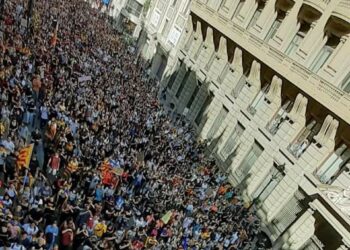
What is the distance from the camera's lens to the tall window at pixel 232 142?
2509cm

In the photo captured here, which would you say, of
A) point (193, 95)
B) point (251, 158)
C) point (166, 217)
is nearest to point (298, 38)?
point (251, 158)

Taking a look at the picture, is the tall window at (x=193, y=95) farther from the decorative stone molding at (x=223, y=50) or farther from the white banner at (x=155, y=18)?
the white banner at (x=155, y=18)

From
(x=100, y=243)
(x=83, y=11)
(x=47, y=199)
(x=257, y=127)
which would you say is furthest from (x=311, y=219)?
(x=83, y=11)

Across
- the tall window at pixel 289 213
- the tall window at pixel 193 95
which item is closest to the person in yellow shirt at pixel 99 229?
the tall window at pixel 289 213

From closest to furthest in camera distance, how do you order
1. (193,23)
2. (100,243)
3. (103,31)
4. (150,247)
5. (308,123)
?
(100,243) → (150,247) → (308,123) → (193,23) → (103,31)

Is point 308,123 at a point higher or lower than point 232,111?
higher

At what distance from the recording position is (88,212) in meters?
13.2

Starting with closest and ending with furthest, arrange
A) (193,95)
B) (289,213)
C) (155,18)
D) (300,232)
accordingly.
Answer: (300,232), (289,213), (193,95), (155,18)

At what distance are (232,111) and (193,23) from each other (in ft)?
37.7

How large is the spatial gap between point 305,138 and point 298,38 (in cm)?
620

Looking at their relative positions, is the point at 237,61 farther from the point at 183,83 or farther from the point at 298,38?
the point at 183,83

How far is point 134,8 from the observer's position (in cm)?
4875

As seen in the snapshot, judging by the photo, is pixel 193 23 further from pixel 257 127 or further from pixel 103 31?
pixel 257 127

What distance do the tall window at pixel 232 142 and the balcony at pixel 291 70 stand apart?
4702 mm
